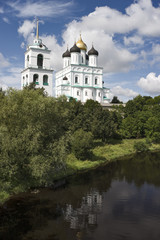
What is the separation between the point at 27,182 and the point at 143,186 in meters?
9.12

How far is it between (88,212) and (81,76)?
144ft

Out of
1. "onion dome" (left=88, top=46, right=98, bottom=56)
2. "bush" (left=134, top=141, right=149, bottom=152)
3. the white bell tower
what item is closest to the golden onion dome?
"onion dome" (left=88, top=46, right=98, bottom=56)

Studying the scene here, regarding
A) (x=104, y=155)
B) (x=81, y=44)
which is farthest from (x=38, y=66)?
(x=81, y=44)

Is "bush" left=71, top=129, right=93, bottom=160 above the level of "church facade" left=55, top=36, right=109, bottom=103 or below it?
below

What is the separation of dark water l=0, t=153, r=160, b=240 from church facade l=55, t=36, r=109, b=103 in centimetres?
3533

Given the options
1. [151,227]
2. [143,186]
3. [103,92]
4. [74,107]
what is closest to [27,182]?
[151,227]

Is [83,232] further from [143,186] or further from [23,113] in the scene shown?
[143,186]

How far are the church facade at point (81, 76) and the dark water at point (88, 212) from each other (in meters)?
35.3

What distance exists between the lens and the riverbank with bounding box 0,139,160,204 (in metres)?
20.9

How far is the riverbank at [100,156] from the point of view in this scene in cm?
2088

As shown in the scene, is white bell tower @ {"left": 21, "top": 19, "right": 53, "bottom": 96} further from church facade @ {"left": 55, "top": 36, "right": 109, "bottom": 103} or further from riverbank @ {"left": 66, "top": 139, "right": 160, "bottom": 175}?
church facade @ {"left": 55, "top": 36, "right": 109, "bottom": 103}

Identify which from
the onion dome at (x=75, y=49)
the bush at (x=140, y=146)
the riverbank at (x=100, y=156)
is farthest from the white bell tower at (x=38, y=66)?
the onion dome at (x=75, y=49)

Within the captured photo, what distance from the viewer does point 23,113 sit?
14609 mm

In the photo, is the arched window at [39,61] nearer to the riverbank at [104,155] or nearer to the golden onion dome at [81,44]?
the riverbank at [104,155]
